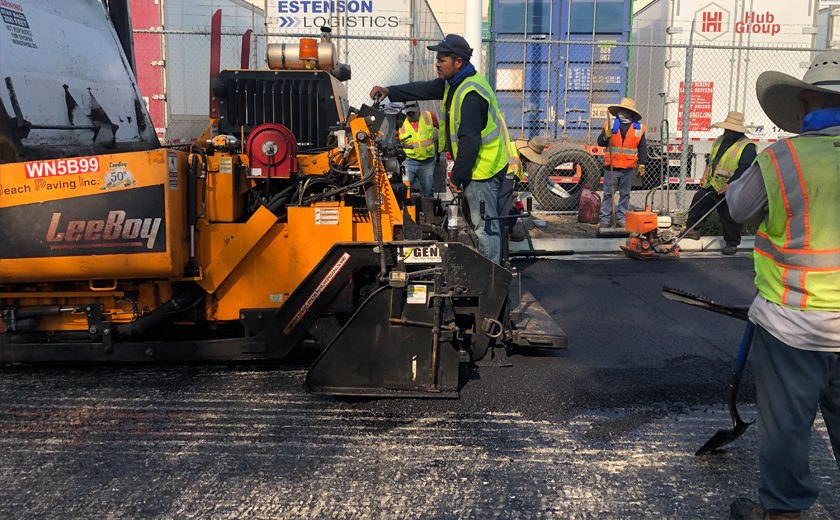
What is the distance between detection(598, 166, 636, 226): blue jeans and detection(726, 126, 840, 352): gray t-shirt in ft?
23.0

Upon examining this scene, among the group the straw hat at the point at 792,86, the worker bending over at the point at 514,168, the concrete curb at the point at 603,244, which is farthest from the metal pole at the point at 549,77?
the straw hat at the point at 792,86

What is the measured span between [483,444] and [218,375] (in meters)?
1.80

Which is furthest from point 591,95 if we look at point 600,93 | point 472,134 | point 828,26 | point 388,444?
point 388,444

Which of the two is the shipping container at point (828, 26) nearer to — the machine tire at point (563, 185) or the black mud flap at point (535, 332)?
the machine tire at point (563, 185)

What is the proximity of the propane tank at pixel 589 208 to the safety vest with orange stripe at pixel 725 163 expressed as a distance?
1.82 metres

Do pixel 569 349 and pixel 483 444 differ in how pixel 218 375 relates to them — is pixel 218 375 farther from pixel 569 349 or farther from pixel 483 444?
pixel 569 349

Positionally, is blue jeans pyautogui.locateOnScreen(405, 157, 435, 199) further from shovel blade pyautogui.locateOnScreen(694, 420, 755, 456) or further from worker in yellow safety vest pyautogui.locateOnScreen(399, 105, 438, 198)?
shovel blade pyautogui.locateOnScreen(694, 420, 755, 456)

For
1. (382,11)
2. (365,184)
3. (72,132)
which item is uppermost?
(382,11)

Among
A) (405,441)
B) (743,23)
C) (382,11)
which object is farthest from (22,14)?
(743,23)

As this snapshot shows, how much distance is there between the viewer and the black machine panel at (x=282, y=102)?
17.0 feet

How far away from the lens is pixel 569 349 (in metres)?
4.53

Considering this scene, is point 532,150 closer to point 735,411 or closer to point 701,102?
point 701,102

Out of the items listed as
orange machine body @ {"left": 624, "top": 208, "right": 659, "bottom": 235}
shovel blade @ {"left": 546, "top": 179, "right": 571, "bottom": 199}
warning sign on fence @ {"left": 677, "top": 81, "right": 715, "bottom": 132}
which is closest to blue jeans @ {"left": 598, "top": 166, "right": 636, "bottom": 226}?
shovel blade @ {"left": 546, "top": 179, "right": 571, "bottom": 199}

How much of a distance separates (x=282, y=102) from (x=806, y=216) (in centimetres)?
405
